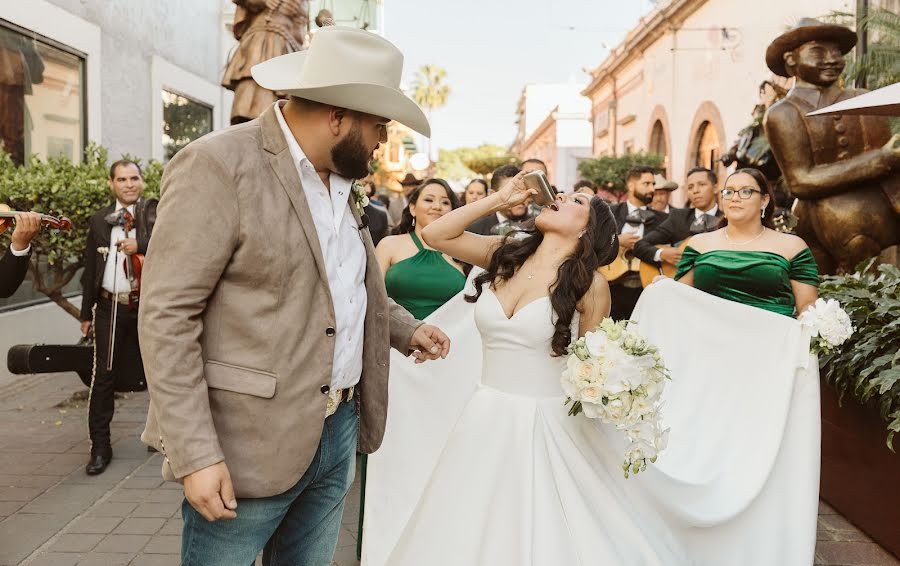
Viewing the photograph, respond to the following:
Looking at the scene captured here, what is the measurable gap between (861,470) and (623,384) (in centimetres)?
270

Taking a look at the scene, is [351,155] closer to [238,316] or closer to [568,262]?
[238,316]

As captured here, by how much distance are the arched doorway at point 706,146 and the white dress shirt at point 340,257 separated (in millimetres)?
18619

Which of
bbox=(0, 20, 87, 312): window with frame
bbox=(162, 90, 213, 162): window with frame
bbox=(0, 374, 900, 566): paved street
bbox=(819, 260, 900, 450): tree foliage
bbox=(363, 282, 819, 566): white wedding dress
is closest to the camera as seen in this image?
bbox=(363, 282, 819, 566): white wedding dress

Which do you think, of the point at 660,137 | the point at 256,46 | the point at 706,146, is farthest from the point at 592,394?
the point at 660,137

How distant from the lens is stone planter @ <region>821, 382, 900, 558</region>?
14.9 feet

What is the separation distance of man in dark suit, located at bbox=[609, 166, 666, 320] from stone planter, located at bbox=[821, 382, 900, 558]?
121 inches

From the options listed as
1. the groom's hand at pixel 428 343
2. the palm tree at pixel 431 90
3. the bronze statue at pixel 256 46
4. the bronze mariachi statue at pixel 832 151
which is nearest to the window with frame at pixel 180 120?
the bronze statue at pixel 256 46

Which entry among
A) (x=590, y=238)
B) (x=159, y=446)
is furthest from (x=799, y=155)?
(x=159, y=446)

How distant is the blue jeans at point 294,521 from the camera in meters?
2.38

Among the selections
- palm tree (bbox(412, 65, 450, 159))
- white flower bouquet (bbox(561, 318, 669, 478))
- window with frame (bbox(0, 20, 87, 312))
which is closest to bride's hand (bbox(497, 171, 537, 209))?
white flower bouquet (bbox(561, 318, 669, 478))

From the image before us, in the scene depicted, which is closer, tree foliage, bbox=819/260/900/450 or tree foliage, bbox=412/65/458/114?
tree foliage, bbox=819/260/900/450

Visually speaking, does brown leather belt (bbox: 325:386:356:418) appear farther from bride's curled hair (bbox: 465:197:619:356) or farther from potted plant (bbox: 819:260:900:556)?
potted plant (bbox: 819:260:900:556)

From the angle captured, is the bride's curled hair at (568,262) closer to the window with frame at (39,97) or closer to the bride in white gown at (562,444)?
the bride in white gown at (562,444)

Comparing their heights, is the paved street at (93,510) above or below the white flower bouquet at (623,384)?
below
